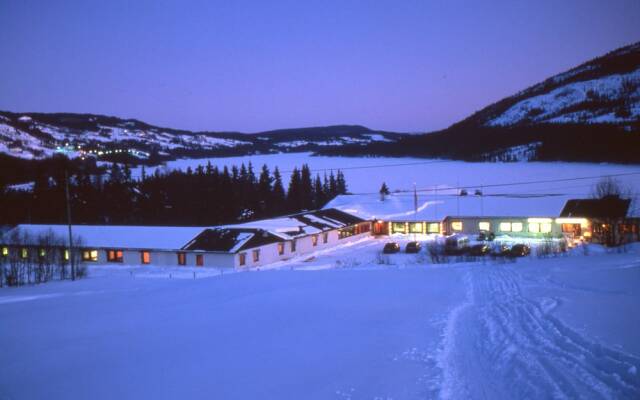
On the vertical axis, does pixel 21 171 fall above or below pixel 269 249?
above

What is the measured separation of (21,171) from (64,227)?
192 feet

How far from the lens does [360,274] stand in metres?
19.8

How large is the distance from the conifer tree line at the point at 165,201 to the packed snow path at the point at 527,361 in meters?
48.0

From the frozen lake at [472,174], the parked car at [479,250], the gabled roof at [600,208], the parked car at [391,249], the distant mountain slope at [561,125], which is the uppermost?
the distant mountain slope at [561,125]

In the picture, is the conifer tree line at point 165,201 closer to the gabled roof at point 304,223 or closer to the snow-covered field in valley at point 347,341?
the gabled roof at point 304,223

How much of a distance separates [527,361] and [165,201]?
57.7 meters

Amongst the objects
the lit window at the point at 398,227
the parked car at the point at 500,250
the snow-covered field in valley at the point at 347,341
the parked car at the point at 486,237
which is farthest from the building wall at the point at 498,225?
the snow-covered field in valley at the point at 347,341

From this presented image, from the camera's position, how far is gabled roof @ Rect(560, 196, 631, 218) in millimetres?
32438

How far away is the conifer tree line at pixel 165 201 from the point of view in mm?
54875

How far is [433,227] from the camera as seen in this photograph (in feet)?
135

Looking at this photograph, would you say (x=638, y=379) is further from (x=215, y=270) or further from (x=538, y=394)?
(x=215, y=270)

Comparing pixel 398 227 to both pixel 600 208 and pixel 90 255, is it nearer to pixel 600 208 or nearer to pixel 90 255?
pixel 600 208

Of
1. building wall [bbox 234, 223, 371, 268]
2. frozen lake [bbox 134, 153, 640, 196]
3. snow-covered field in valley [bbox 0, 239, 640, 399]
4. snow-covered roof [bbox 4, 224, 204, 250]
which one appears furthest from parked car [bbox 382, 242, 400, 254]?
frozen lake [bbox 134, 153, 640, 196]

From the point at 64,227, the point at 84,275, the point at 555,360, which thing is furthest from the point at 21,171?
the point at 555,360
